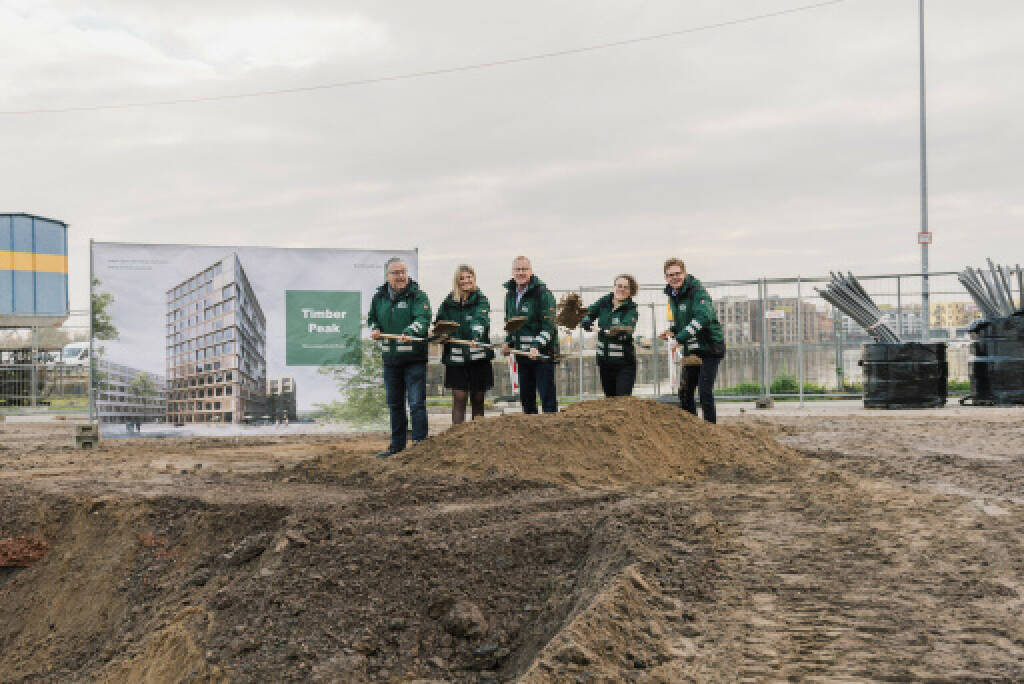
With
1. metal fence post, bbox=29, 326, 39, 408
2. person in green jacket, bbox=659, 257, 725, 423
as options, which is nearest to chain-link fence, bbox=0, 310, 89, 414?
metal fence post, bbox=29, 326, 39, 408

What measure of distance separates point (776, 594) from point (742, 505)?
2181 millimetres

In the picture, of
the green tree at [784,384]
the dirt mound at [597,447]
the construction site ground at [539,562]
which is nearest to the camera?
the construction site ground at [539,562]

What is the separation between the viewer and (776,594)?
4.70 metres

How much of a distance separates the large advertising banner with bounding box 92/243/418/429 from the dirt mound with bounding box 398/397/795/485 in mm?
4189

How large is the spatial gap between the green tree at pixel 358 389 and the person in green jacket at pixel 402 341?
2.89 metres

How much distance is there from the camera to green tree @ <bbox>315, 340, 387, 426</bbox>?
1330 centimetres

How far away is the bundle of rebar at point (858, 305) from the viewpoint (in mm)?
18062

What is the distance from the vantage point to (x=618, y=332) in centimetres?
1015

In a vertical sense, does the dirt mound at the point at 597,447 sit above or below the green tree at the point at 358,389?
below

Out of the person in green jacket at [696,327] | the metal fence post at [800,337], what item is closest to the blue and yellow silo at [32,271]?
the metal fence post at [800,337]

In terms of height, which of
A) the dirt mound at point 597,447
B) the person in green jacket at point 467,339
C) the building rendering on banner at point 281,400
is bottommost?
the dirt mound at point 597,447

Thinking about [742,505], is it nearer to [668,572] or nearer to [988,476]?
[668,572]

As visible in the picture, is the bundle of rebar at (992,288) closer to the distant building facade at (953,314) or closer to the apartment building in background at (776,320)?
the distant building facade at (953,314)

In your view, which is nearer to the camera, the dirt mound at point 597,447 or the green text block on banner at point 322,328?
the dirt mound at point 597,447
